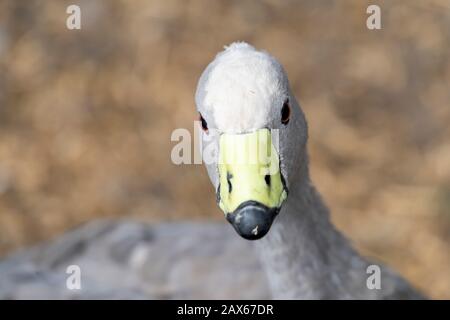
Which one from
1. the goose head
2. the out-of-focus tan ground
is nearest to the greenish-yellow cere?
the goose head

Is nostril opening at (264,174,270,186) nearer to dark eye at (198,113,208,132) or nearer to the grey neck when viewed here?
dark eye at (198,113,208,132)

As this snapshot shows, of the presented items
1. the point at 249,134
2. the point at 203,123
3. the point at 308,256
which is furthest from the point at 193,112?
the point at 249,134

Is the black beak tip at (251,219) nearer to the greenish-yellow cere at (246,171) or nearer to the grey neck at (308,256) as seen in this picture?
the greenish-yellow cere at (246,171)

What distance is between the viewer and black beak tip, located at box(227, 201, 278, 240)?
183 cm

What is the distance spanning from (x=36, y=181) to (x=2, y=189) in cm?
15

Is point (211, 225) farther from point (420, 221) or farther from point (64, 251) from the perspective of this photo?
point (420, 221)

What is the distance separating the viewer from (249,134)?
1888 millimetres

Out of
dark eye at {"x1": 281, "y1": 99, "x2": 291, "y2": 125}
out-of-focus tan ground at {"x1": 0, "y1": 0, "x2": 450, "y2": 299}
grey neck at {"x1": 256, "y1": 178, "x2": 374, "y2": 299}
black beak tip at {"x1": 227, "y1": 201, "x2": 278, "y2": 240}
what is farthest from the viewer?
out-of-focus tan ground at {"x1": 0, "y1": 0, "x2": 450, "y2": 299}

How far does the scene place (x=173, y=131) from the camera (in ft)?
13.3

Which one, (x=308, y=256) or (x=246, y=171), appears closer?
(x=246, y=171)

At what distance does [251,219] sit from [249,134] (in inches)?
7.0

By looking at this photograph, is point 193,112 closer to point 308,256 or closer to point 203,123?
point 308,256
